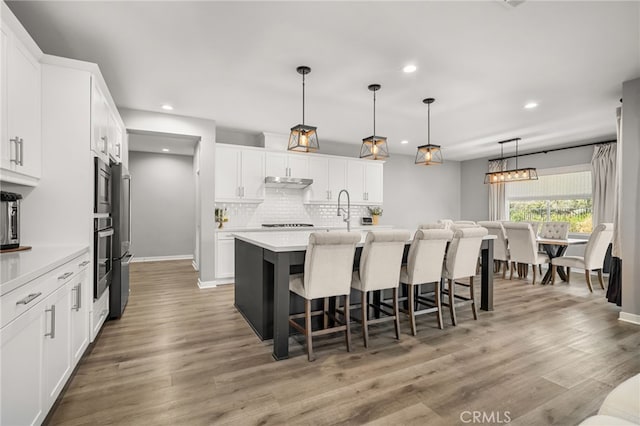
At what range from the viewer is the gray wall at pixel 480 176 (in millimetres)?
7109

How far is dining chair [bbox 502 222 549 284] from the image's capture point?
5.50 m

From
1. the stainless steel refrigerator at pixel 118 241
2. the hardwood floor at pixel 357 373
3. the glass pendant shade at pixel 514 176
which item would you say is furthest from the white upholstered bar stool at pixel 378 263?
the glass pendant shade at pixel 514 176

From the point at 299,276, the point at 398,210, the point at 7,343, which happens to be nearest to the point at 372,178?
the point at 398,210

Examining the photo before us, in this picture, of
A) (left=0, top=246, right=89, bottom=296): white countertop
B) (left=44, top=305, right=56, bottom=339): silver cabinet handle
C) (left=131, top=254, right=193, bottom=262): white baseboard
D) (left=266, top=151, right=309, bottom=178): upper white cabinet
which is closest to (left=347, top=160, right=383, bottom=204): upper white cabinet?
(left=266, top=151, right=309, bottom=178): upper white cabinet

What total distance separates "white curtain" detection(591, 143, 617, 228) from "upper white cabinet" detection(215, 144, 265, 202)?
652 centimetres

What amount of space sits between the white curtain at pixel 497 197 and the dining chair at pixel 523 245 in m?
2.44

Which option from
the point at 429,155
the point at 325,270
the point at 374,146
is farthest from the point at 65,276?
the point at 429,155

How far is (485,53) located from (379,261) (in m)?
2.19

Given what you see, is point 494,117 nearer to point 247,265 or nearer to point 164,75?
point 247,265

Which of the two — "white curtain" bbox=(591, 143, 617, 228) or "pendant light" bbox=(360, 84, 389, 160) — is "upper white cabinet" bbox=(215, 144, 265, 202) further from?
"white curtain" bbox=(591, 143, 617, 228)

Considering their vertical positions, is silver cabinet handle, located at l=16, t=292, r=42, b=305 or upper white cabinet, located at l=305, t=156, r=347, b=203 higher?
upper white cabinet, located at l=305, t=156, r=347, b=203

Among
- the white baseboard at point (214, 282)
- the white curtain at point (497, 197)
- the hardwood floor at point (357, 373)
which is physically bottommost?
the hardwood floor at point (357, 373)

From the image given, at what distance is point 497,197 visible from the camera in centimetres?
→ 818

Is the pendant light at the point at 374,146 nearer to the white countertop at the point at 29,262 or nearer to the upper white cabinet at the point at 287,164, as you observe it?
the upper white cabinet at the point at 287,164
